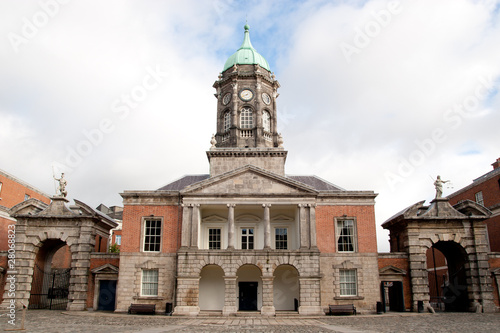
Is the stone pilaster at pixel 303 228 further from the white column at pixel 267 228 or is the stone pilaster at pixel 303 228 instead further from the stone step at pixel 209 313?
the stone step at pixel 209 313

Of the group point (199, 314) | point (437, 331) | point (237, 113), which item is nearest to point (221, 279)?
point (199, 314)

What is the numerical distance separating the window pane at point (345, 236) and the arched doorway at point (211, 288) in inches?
341

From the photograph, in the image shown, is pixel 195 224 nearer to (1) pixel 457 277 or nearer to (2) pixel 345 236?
(2) pixel 345 236

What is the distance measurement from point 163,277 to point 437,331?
17.2 meters

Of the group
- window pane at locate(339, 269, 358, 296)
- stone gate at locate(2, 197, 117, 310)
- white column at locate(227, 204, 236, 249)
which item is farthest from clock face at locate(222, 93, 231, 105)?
window pane at locate(339, 269, 358, 296)

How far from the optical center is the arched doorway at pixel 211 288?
29016mm

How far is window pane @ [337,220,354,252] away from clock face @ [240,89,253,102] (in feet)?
42.2

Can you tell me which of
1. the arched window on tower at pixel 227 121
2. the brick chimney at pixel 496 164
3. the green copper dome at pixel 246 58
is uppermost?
the green copper dome at pixel 246 58

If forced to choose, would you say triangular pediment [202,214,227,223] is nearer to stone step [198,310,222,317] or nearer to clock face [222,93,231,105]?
stone step [198,310,222,317]

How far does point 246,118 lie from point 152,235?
12.3 metres

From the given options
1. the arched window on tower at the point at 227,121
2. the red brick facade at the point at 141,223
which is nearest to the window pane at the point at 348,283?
the red brick facade at the point at 141,223

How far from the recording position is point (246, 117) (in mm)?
34312

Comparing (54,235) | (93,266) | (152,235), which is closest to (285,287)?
(152,235)

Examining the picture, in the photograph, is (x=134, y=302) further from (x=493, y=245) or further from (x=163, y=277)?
(x=493, y=245)
